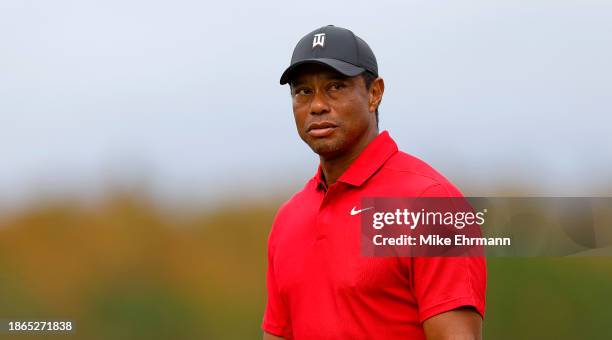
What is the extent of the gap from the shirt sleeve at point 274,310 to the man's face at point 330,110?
33cm

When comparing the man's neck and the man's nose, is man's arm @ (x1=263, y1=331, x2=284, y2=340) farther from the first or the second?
the man's nose

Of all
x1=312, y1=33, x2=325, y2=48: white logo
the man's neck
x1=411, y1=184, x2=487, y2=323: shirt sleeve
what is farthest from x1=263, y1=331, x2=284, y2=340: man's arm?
x1=312, y1=33, x2=325, y2=48: white logo

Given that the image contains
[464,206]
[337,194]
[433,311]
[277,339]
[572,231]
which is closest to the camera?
[433,311]

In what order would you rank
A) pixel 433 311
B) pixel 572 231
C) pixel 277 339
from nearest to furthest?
pixel 433 311
pixel 277 339
pixel 572 231

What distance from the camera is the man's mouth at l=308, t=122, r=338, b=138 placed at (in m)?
1.79

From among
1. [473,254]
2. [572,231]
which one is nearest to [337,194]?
[473,254]

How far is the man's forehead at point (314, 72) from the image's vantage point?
180cm

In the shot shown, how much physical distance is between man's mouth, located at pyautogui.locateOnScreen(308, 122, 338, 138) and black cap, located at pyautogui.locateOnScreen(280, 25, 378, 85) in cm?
13

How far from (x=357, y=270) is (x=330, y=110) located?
1.32ft

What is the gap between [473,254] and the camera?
159 cm

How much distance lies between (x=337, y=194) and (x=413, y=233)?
0.83ft

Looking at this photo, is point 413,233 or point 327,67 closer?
point 413,233

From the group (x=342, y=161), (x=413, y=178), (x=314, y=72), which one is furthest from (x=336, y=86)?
(x=413, y=178)

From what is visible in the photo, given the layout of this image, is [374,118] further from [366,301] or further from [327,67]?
[366,301]
